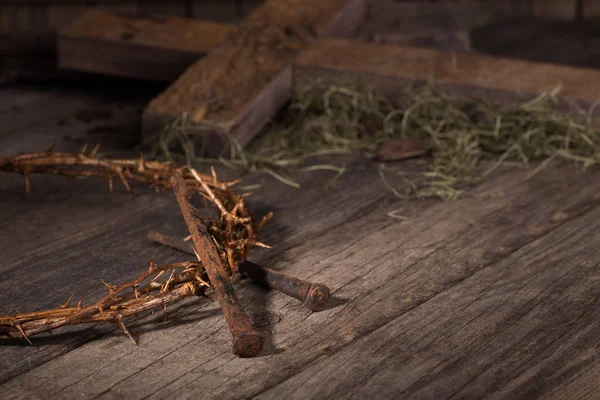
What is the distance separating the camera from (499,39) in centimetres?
455

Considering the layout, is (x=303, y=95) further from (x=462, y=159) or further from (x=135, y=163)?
(x=135, y=163)

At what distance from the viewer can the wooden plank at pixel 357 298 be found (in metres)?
1.33

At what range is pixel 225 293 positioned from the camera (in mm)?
1426

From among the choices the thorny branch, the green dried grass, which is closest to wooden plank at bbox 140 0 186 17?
the green dried grass

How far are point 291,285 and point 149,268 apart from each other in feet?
0.95

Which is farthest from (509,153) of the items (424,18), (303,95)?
(424,18)

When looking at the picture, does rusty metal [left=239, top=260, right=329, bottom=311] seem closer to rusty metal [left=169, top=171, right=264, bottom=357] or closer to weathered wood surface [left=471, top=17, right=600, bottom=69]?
rusty metal [left=169, top=171, right=264, bottom=357]

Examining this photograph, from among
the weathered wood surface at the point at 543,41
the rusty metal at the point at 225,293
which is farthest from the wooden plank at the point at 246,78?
the weathered wood surface at the point at 543,41

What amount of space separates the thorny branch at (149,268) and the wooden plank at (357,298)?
0.07 meters

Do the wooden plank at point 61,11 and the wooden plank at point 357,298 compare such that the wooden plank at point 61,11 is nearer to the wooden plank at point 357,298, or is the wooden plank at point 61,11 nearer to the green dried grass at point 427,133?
the green dried grass at point 427,133

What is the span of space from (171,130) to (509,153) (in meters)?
1.00

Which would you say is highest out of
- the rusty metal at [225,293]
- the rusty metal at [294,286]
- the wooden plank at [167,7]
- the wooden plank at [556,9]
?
the rusty metal at [225,293]

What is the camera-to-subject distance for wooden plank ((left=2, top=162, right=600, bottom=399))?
1.33 metres

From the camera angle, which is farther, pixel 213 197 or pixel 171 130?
pixel 171 130
